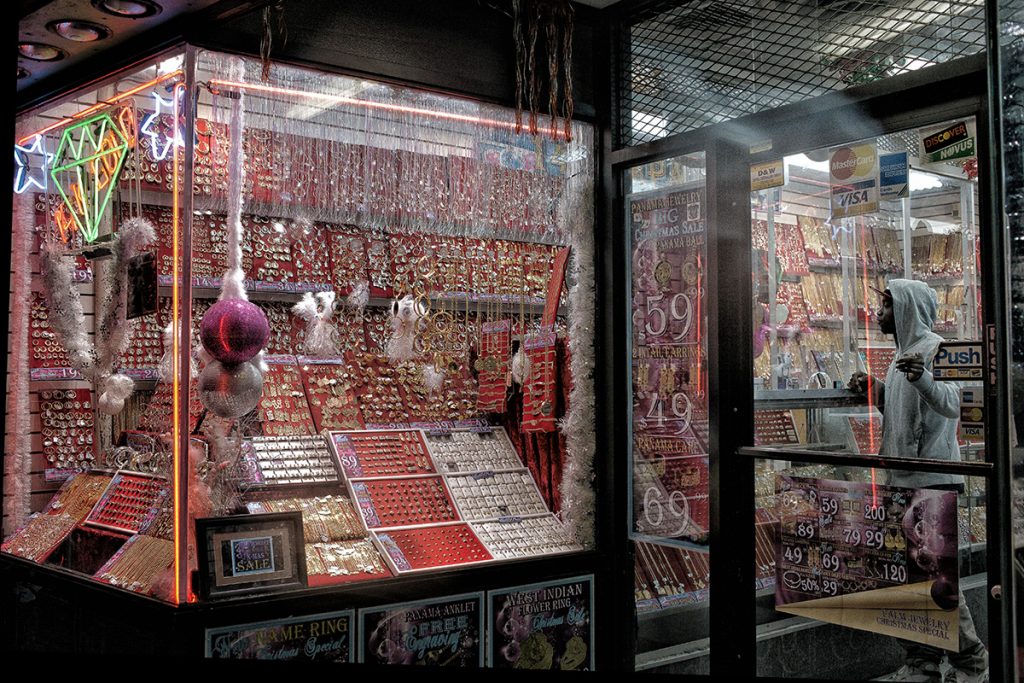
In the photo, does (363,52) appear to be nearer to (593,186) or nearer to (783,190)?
(593,186)

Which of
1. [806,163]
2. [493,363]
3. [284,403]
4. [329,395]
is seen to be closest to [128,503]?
[284,403]

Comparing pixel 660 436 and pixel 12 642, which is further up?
pixel 660 436

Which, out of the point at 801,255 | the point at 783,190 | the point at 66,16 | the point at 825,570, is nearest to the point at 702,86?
the point at 783,190

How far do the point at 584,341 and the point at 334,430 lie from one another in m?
1.15

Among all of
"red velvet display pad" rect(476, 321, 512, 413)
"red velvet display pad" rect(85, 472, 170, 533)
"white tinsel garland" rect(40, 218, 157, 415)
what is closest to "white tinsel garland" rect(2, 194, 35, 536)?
"white tinsel garland" rect(40, 218, 157, 415)

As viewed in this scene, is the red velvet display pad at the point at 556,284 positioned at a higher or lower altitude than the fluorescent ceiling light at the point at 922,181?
lower

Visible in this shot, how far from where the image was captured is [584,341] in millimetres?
4375

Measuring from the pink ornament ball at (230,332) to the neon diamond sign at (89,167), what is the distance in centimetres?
90

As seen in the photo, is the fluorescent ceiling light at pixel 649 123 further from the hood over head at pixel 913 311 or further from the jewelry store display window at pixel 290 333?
the hood over head at pixel 913 311

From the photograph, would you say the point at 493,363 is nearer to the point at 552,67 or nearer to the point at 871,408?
the point at 552,67

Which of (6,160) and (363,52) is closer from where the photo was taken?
(6,160)

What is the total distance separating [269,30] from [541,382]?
6.10 feet

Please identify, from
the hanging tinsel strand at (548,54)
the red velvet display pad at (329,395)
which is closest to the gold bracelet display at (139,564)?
the red velvet display pad at (329,395)

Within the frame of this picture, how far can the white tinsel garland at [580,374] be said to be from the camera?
4.34 m
